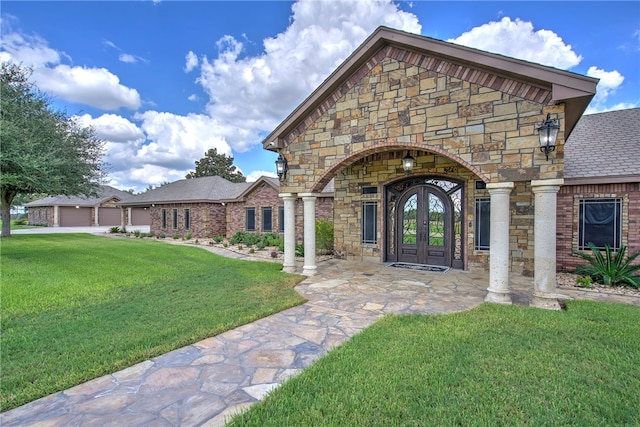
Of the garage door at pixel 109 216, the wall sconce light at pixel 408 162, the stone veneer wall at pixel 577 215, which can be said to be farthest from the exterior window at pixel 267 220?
the garage door at pixel 109 216

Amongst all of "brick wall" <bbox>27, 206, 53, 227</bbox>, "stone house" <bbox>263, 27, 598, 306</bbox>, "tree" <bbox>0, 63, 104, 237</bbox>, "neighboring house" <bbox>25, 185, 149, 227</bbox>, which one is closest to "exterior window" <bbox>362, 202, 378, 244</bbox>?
"stone house" <bbox>263, 27, 598, 306</bbox>

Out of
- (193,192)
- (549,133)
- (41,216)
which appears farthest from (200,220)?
(41,216)

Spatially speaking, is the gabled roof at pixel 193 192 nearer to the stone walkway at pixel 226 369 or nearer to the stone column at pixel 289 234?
the stone column at pixel 289 234

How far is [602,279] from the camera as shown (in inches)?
269

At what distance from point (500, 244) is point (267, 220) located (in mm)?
12644

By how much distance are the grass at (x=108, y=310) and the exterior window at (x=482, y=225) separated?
4957 millimetres

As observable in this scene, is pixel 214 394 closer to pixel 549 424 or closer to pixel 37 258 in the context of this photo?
pixel 549 424

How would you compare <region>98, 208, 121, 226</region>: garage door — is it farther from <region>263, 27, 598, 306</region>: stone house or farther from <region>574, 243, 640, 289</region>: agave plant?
<region>574, 243, 640, 289</region>: agave plant

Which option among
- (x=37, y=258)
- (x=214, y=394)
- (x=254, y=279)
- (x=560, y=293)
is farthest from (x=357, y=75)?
(x=37, y=258)

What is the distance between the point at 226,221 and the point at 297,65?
10613 millimetres

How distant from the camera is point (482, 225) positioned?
8.01 m

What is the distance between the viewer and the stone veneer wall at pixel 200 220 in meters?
18.6

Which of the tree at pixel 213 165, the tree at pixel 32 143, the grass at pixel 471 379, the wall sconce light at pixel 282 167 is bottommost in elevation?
the grass at pixel 471 379

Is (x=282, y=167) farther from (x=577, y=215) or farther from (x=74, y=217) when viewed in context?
(x=74, y=217)
